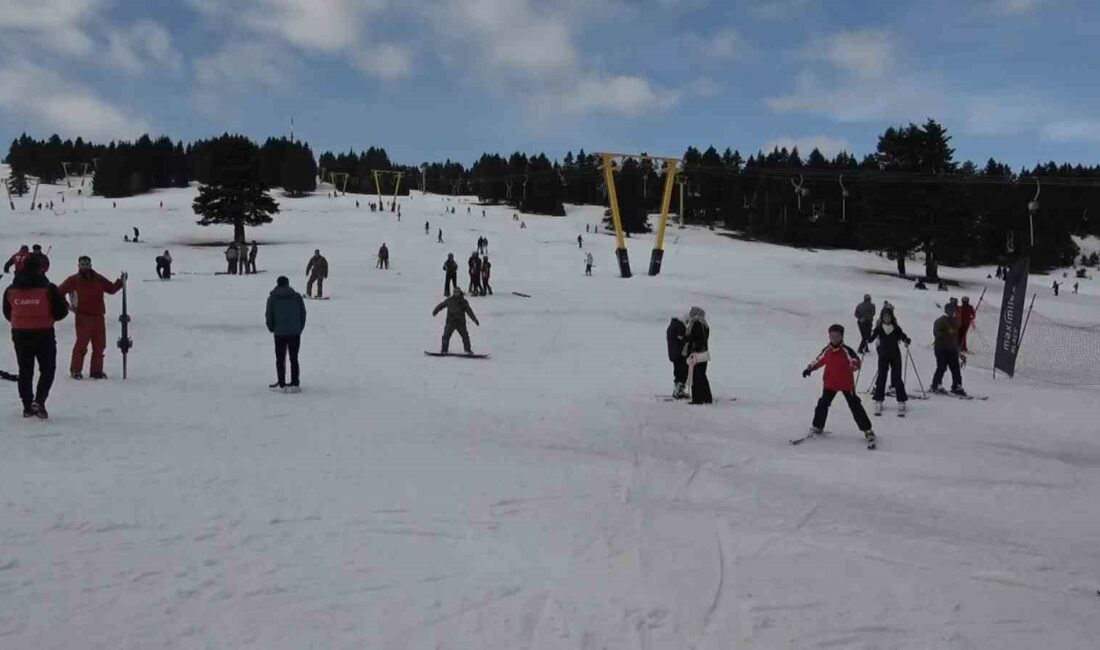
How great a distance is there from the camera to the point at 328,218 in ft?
244

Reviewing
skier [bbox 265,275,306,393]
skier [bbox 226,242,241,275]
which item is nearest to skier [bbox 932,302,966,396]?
skier [bbox 265,275,306,393]

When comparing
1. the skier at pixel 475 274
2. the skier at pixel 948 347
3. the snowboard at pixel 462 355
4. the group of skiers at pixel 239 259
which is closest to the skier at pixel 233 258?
the group of skiers at pixel 239 259

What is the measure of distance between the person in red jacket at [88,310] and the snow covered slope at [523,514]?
0.46 meters

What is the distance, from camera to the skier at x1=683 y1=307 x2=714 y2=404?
12375mm

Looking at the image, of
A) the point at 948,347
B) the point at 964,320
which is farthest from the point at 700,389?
the point at 964,320

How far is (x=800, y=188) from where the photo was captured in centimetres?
5681

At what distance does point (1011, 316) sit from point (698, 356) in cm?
918

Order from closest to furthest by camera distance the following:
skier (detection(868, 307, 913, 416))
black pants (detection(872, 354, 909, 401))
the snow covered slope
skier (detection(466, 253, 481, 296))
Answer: the snow covered slope, black pants (detection(872, 354, 909, 401)), skier (detection(868, 307, 913, 416)), skier (detection(466, 253, 481, 296))

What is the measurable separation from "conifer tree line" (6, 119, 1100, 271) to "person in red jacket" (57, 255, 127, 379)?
3136 centimetres

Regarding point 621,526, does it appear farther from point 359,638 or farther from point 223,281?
point 223,281

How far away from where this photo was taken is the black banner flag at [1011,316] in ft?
55.7

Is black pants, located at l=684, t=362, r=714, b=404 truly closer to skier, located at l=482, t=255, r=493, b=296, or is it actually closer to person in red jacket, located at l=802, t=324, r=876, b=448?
person in red jacket, located at l=802, t=324, r=876, b=448

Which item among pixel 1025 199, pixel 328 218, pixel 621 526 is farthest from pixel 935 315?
pixel 1025 199

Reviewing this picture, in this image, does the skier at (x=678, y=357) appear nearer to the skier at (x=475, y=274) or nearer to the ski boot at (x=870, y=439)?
the ski boot at (x=870, y=439)
